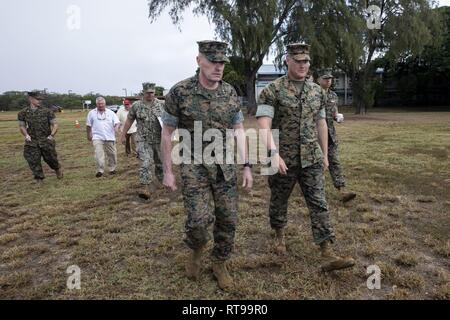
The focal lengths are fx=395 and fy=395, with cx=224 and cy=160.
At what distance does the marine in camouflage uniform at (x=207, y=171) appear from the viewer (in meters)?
3.21

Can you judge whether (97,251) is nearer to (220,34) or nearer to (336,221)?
(336,221)

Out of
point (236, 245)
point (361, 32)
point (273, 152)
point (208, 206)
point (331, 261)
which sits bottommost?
point (236, 245)

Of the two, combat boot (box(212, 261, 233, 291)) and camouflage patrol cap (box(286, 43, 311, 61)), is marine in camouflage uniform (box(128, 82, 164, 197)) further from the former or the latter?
camouflage patrol cap (box(286, 43, 311, 61))

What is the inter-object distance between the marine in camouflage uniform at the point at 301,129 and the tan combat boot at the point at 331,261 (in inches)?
0.4

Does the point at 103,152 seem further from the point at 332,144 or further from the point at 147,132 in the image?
the point at 332,144

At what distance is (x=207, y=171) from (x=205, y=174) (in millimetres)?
32

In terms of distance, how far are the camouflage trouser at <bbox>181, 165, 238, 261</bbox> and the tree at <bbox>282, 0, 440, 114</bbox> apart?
71.2 ft

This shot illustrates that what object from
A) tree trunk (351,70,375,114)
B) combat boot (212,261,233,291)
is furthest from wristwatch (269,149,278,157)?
tree trunk (351,70,375,114)

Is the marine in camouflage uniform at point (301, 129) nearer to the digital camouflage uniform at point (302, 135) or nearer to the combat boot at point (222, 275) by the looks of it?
the digital camouflage uniform at point (302, 135)

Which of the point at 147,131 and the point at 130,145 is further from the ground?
the point at 147,131

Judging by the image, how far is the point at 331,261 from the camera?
3379 millimetres

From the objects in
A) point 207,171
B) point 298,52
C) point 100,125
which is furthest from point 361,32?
point 207,171

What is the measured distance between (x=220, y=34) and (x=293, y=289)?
71.7 feet

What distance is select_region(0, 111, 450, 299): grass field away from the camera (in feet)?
A: 10.8
